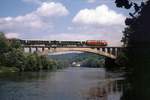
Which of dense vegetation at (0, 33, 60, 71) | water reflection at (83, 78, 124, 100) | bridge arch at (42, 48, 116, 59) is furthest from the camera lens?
bridge arch at (42, 48, 116, 59)

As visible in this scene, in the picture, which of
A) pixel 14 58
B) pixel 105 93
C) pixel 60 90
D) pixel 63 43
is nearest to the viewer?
pixel 105 93

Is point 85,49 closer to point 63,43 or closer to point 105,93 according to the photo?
point 63,43

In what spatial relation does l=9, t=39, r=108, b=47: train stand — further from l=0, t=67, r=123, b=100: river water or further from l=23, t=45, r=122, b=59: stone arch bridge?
l=0, t=67, r=123, b=100: river water

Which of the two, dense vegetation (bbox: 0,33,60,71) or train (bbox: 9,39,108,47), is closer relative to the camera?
dense vegetation (bbox: 0,33,60,71)

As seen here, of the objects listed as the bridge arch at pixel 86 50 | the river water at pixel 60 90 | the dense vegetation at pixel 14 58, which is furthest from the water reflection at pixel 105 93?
the bridge arch at pixel 86 50

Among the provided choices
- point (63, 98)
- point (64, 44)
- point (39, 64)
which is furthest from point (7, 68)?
point (63, 98)

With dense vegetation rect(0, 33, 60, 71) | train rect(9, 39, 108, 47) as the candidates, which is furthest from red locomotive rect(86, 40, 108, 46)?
dense vegetation rect(0, 33, 60, 71)

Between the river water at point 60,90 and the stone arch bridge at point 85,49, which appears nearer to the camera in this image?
the river water at point 60,90

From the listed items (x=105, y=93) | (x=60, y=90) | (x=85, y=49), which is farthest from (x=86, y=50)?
(x=105, y=93)

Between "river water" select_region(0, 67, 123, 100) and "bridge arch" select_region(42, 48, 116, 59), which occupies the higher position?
"bridge arch" select_region(42, 48, 116, 59)

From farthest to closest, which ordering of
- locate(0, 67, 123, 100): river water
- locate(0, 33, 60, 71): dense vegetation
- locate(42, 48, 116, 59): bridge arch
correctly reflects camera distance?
1. locate(42, 48, 116, 59): bridge arch
2. locate(0, 33, 60, 71): dense vegetation
3. locate(0, 67, 123, 100): river water

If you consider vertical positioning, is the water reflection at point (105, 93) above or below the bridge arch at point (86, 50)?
below

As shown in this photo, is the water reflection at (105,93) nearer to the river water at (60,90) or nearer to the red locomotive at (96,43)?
the river water at (60,90)

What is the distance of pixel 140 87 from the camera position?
39.0 m
